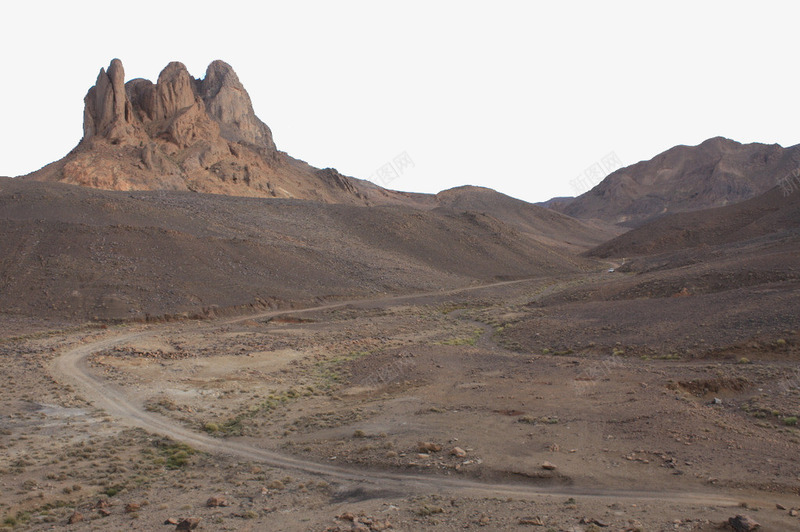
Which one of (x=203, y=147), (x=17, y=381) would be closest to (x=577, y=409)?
(x=17, y=381)

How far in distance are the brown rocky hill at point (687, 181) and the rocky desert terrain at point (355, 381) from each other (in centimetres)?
9716

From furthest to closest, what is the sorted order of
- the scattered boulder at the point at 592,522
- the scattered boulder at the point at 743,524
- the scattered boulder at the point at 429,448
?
the scattered boulder at the point at 429,448, the scattered boulder at the point at 592,522, the scattered boulder at the point at 743,524

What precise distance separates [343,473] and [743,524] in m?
7.22

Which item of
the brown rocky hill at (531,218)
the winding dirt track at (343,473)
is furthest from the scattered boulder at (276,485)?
the brown rocky hill at (531,218)

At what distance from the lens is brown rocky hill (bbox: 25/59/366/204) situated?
67.3 m

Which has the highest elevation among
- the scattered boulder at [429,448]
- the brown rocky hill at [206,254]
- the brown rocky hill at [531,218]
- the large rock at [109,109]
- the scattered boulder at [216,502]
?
the large rock at [109,109]

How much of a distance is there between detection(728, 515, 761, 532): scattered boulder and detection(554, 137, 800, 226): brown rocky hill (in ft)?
518

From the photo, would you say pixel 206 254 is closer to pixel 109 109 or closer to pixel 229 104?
pixel 109 109

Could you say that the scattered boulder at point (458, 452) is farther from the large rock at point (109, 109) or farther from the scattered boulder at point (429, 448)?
the large rock at point (109, 109)

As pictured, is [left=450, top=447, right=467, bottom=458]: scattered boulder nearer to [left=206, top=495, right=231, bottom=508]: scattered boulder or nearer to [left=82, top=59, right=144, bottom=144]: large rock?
[left=206, top=495, right=231, bottom=508]: scattered boulder

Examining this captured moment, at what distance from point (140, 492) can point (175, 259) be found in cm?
3416

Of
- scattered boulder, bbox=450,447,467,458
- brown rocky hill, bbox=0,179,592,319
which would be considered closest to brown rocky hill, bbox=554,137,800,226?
brown rocky hill, bbox=0,179,592,319

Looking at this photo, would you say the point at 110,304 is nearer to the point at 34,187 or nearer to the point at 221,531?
the point at 34,187

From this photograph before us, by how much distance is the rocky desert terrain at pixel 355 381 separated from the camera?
10.2 metres
